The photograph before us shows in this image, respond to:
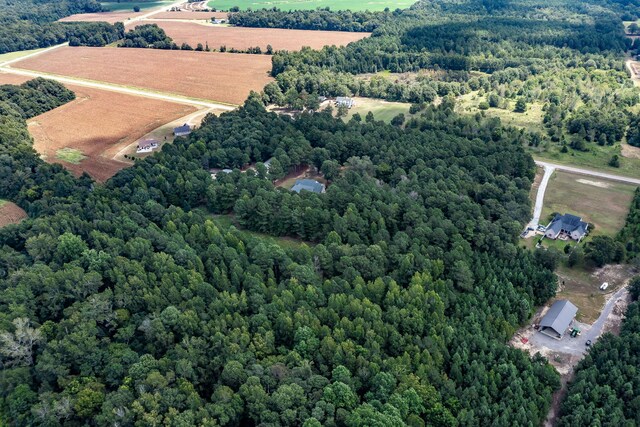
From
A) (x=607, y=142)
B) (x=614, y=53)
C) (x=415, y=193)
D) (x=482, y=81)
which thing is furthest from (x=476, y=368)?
(x=614, y=53)

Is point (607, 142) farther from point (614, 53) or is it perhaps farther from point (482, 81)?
point (614, 53)

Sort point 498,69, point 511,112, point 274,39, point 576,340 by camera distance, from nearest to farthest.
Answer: point 576,340, point 511,112, point 498,69, point 274,39

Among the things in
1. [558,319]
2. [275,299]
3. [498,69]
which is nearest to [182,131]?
[275,299]

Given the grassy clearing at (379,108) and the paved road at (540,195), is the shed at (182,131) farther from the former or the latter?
the paved road at (540,195)

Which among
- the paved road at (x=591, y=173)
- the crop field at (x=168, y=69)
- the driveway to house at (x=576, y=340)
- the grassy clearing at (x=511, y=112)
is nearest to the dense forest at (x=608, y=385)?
the driveway to house at (x=576, y=340)

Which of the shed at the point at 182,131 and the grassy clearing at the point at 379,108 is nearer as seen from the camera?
the shed at the point at 182,131

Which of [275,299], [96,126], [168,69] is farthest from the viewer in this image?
[168,69]

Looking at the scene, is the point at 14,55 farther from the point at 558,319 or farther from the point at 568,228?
the point at 558,319
